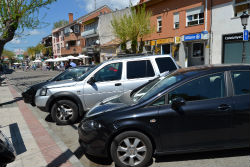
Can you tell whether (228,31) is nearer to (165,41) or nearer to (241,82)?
(165,41)

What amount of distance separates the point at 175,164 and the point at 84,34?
4163 cm

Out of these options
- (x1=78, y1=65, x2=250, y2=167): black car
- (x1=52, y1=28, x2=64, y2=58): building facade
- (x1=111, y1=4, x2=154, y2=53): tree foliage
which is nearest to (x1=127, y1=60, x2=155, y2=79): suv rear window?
(x1=78, y1=65, x2=250, y2=167): black car

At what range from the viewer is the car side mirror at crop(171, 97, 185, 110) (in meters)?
3.07

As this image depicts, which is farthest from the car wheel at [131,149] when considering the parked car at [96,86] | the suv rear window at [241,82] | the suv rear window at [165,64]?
the suv rear window at [165,64]

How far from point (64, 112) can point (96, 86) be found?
3.95 feet

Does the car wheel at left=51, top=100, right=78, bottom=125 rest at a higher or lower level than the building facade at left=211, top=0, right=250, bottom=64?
lower

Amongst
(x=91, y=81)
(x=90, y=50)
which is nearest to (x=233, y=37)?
(x=91, y=81)

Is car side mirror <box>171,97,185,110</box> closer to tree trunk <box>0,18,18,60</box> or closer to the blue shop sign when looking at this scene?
tree trunk <box>0,18,18,60</box>

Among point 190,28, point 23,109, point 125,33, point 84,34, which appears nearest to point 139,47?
point 125,33

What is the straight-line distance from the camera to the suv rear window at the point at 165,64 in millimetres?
5828

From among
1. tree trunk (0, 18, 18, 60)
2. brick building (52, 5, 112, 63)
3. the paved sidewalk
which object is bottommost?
the paved sidewalk

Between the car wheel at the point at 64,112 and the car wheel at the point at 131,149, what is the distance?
2752 mm

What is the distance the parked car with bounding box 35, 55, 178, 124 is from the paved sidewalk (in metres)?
0.72

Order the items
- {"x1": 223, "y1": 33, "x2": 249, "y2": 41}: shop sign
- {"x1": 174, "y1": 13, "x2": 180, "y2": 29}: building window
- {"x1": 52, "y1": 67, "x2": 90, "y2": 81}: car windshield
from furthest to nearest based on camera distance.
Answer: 1. {"x1": 174, "y1": 13, "x2": 180, "y2": 29}: building window
2. {"x1": 223, "y1": 33, "x2": 249, "y2": 41}: shop sign
3. {"x1": 52, "y1": 67, "x2": 90, "y2": 81}: car windshield
